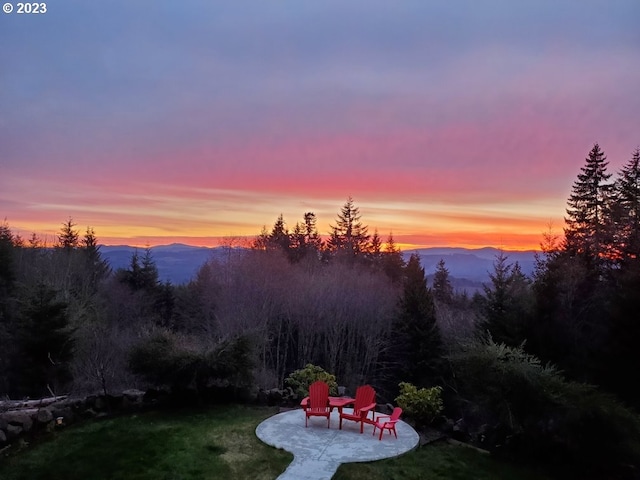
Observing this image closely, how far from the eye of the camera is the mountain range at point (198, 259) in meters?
32.7

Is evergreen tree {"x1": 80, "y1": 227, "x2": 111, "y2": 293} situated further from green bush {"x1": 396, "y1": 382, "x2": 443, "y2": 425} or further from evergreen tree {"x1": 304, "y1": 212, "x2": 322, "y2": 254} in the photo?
green bush {"x1": 396, "y1": 382, "x2": 443, "y2": 425}

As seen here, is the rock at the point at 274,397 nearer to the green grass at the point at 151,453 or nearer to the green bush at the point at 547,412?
the green grass at the point at 151,453

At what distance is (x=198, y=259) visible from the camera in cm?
3616

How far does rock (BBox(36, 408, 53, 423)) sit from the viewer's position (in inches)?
342

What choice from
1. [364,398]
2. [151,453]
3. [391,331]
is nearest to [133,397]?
[151,453]

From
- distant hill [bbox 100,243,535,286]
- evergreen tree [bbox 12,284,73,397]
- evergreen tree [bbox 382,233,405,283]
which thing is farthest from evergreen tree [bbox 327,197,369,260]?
evergreen tree [bbox 12,284,73,397]

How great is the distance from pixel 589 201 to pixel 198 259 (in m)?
27.6

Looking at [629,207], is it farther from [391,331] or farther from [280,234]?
[280,234]

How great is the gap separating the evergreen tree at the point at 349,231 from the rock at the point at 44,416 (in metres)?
36.5

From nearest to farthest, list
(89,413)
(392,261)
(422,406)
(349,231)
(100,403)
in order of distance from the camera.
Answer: (89,413) < (422,406) < (100,403) < (392,261) < (349,231)

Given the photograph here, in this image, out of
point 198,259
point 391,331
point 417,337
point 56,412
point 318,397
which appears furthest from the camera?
point 198,259

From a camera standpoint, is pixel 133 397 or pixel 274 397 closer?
pixel 133 397

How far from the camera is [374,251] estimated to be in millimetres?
44688

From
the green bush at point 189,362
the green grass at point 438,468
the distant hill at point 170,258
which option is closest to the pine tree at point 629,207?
the green grass at point 438,468
